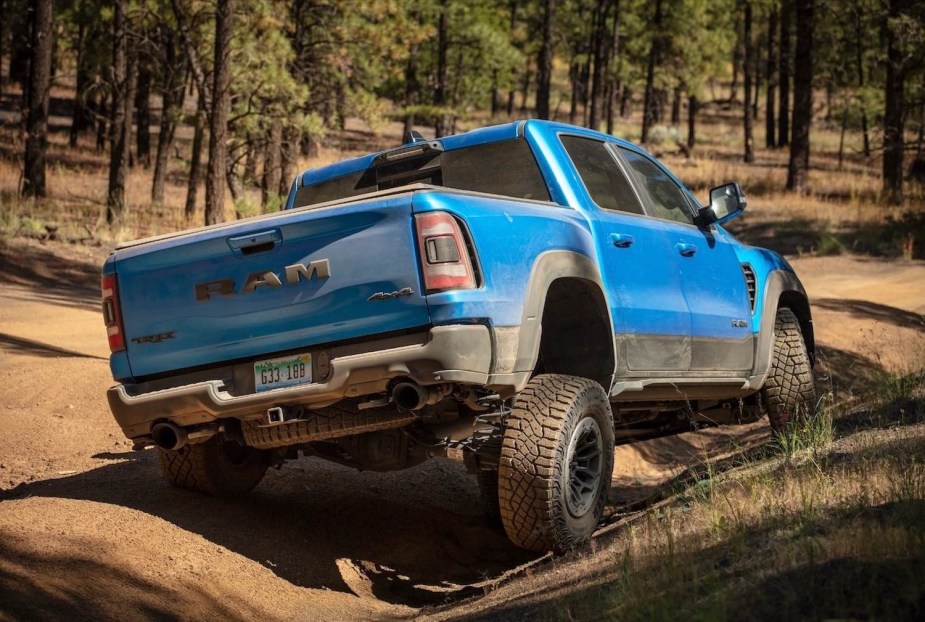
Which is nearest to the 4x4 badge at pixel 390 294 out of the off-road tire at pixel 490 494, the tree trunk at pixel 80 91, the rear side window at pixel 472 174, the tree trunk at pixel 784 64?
the rear side window at pixel 472 174

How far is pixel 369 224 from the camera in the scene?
4781 millimetres

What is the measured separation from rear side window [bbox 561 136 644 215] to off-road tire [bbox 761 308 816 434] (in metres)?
1.89

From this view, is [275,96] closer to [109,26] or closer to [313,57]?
[313,57]

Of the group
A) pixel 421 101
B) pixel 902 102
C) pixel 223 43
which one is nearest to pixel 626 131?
pixel 421 101

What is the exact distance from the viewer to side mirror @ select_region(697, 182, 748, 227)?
694 centimetres

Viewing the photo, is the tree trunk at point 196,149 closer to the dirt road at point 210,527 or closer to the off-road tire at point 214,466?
the dirt road at point 210,527

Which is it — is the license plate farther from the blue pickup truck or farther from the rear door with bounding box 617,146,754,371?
the rear door with bounding box 617,146,754,371

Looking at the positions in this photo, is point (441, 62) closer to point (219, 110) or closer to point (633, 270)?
point (219, 110)

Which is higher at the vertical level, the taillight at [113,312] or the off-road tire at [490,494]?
the taillight at [113,312]

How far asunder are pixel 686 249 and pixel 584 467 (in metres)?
1.81

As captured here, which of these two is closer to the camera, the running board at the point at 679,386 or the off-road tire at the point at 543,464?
the off-road tire at the point at 543,464

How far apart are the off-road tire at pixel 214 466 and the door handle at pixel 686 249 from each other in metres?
2.75

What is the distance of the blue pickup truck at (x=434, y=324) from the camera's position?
4.73 metres

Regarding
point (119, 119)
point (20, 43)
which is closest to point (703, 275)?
point (119, 119)
